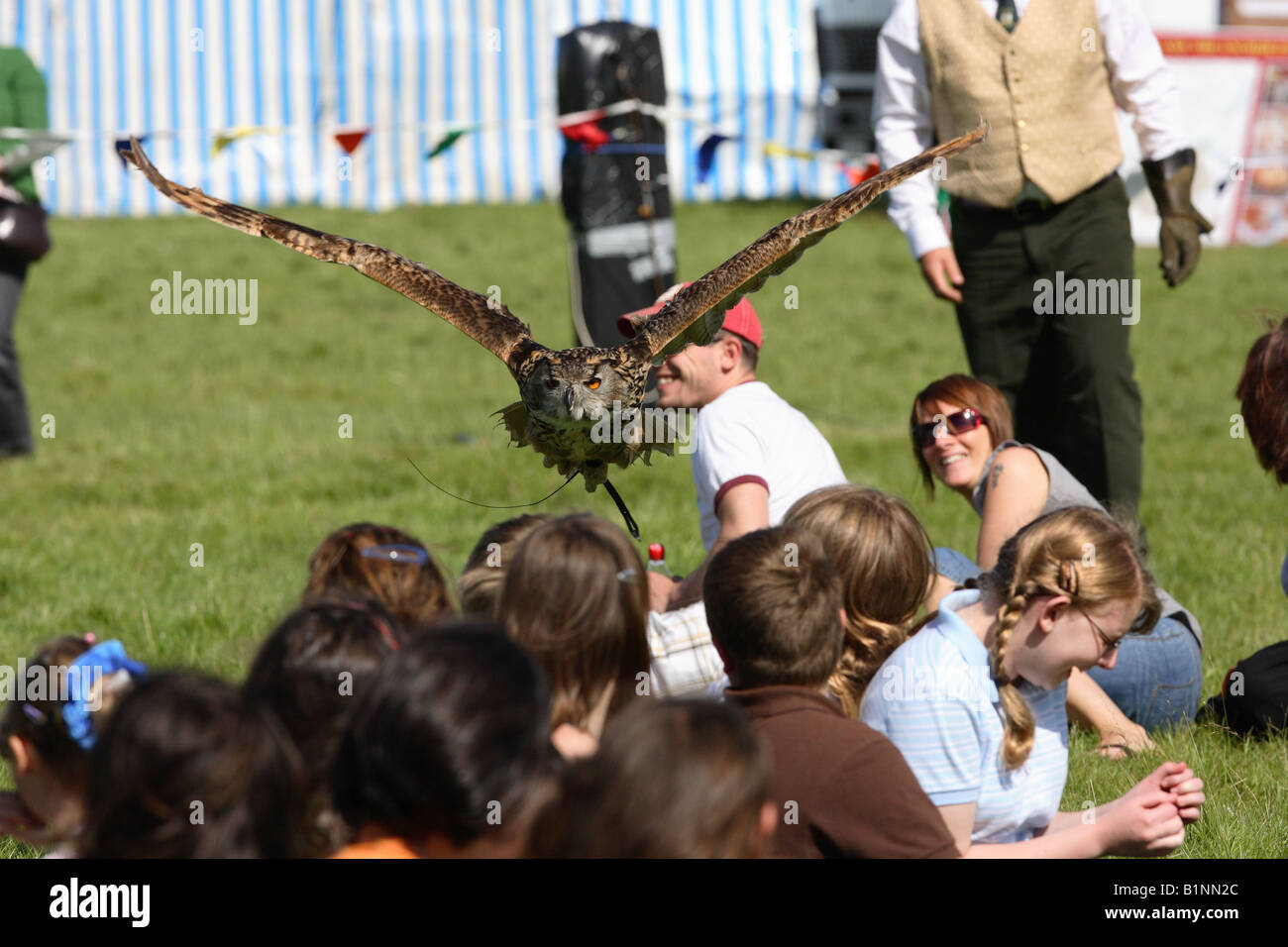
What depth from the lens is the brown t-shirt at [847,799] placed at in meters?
2.79

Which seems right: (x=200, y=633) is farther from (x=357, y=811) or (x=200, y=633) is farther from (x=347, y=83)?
(x=347, y=83)

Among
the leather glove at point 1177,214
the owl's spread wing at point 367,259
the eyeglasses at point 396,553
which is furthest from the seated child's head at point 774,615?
the leather glove at point 1177,214

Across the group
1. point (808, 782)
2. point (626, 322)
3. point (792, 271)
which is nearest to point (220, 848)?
point (808, 782)

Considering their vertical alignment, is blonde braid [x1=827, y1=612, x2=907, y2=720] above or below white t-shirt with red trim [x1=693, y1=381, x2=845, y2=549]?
below

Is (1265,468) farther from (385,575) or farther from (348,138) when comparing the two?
(348,138)

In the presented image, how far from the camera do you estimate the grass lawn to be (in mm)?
5730

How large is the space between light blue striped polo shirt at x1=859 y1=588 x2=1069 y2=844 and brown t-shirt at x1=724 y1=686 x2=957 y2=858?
41 cm

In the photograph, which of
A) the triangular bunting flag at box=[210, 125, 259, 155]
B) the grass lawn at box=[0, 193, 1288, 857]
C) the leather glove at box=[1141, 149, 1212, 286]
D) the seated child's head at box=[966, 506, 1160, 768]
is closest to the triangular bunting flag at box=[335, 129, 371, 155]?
the triangular bunting flag at box=[210, 125, 259, 155]

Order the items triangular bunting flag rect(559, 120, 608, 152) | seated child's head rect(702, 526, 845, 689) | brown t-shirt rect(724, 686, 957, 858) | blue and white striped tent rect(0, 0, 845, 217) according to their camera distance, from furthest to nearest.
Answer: blue and white striped tent rect(0, 0, 845, 217), triangular bunting flag rect(559, 120, 608, 152), seated child's head rect(702, 526, 845, 689), brown t-shirt rect(724, 686, 957, 858)

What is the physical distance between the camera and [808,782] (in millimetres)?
2826

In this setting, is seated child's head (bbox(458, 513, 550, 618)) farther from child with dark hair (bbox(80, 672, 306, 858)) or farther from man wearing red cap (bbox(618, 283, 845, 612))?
child with dark hair (bbox(80, 672, 306, 858))

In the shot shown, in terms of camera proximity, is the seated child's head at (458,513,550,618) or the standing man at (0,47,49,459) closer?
the seated child's head at (458,513,550,618)

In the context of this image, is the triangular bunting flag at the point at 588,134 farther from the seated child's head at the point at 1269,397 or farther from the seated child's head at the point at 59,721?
the seated child's head at the point at 59,721

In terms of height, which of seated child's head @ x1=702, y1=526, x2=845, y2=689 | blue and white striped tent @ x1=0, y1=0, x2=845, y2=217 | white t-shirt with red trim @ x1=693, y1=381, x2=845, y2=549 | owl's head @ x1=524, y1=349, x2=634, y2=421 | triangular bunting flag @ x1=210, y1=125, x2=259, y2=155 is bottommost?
seated child's head @ x1=702, y1=526, x2=845, y2=689
